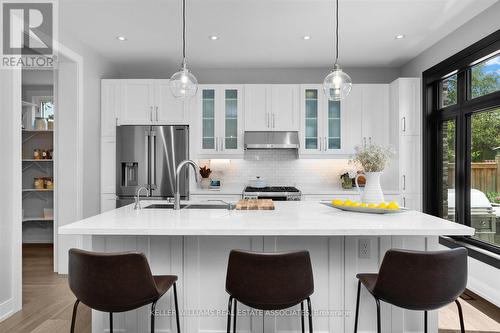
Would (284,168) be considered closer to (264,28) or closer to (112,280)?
(264,28)

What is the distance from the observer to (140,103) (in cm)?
457

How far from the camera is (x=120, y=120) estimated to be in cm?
454

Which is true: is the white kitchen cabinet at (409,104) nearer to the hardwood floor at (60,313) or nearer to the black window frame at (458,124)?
the black window frame at (458,124)

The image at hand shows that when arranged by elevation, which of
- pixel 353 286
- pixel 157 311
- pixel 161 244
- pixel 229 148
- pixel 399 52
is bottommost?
pixel 157 311

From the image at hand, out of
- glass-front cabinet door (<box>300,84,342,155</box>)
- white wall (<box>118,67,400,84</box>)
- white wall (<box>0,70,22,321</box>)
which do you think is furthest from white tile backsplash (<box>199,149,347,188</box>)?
white wall (<box>0,70,22,321</box>)

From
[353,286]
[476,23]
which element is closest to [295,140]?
[476,23]

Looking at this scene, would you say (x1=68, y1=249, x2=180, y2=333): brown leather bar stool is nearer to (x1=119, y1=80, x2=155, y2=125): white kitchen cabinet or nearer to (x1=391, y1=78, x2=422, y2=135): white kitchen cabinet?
(x1=119, y1=80, x2=155, y2=125): white kitchen cabinet

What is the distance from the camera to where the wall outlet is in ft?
7.15

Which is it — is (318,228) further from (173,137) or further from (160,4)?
(173,137)

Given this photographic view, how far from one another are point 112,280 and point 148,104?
3.36m

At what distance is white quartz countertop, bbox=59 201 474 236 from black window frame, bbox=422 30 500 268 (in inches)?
66.3

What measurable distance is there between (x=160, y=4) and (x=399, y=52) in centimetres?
305

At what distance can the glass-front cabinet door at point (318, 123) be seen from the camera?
15.3ft

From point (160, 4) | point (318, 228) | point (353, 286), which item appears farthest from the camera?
point (160, 4)
